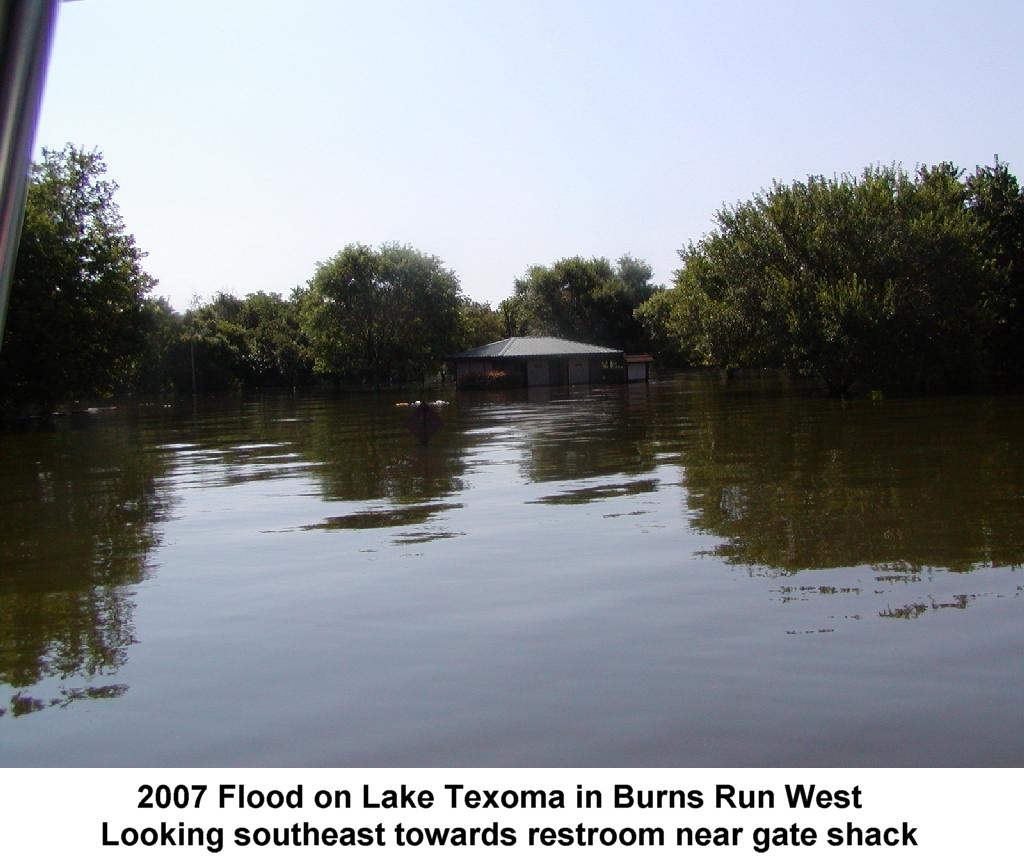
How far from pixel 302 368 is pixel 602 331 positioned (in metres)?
27.4

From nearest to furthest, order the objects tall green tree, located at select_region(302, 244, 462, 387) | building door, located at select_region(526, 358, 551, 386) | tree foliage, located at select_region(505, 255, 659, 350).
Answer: building door, located at select_region(526, 358, 551, 386) < tall green tree, located at select_region(302, 244, 462, 387) < tree foliage, located at select_region(505, 255, 659, 350)

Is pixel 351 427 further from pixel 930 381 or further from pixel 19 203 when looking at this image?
pixel 19 203

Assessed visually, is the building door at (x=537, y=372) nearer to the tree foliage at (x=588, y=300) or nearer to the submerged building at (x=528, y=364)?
the submerged building at (x=528, y=364)

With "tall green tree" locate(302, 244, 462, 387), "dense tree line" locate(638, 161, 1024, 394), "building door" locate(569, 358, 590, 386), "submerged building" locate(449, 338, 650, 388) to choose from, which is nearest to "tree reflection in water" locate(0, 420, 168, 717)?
"dense tree line" locate(638, 161, 1024, 394)

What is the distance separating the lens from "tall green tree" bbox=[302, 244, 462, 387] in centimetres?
8556

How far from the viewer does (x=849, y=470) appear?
1738cm

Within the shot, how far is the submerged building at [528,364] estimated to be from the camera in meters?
76.4

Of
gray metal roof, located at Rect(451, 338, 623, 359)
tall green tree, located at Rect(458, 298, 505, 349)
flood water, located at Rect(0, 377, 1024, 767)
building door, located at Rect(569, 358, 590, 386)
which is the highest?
tall green tree, located at Rect(458, 298, 505, 349)

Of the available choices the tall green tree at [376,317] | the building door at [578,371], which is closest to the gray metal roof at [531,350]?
the building door at [578,371]

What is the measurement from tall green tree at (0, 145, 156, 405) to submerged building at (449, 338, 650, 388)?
26475 mm

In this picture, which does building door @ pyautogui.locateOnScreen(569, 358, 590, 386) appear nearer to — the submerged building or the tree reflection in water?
the submerged building

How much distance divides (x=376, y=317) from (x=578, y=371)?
16997 millimetres

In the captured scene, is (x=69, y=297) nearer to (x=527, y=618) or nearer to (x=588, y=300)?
(x=527, y=618)

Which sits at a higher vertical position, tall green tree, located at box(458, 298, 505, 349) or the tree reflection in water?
tall green tree, located at box(458, 298, 505, 349)
